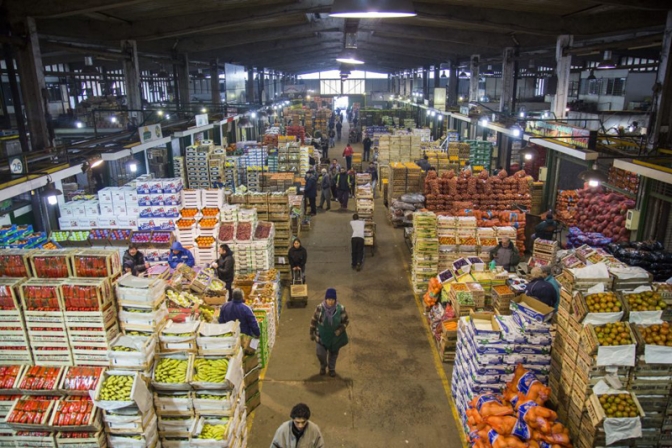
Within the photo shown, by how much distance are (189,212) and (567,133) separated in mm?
10999

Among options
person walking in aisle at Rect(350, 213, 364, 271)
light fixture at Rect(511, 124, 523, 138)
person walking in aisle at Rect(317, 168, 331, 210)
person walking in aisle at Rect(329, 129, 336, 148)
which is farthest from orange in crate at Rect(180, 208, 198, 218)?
person walking in aisle at Rect(329, 129, 336, 148)

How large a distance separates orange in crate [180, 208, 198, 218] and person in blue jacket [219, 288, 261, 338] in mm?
4991

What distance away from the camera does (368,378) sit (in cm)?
834

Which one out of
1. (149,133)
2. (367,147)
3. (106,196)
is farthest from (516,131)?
(367,147)

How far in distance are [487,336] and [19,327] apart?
5762 mm

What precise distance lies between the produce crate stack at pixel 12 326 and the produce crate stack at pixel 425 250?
8228 mm

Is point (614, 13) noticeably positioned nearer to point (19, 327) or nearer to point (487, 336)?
point (487, 336)

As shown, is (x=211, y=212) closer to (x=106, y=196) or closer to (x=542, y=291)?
(x=106, y=196)

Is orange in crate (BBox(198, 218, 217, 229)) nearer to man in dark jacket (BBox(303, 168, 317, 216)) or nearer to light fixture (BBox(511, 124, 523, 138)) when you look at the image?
man in dark jacket (BBox(303, 168, 317, 216))

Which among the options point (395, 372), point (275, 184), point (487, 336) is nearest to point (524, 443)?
point (487, 336)

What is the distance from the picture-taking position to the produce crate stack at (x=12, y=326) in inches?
210

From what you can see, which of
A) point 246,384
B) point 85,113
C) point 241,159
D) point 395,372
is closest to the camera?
point 246,384

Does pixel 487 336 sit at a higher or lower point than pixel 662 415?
higher

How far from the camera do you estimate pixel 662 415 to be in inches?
224
